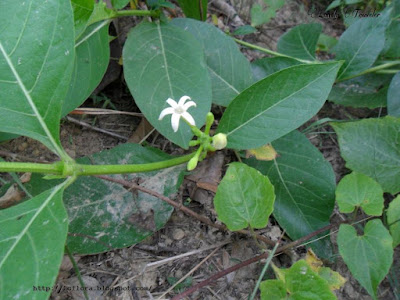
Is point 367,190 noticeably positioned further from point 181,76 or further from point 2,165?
point 2,165

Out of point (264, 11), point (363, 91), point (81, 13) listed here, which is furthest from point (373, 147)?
point (81, 13)

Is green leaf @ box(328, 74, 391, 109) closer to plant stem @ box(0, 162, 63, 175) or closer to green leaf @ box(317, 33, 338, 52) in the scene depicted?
green leaf @ box(317, 33, 338, 52)

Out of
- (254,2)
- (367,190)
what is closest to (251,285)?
(367,190)

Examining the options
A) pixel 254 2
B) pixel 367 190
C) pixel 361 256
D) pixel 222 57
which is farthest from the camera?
pixel 254 2

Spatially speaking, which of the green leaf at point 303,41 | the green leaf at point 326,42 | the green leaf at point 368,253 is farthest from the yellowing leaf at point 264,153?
the green leaf at point 326,42

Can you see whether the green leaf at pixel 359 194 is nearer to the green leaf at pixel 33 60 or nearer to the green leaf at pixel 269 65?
the green leaf at pixel 269 65

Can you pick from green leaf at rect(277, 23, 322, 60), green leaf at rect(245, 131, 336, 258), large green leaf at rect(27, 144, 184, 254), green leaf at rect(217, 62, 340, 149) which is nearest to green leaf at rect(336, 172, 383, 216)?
green leaf at rect(245, 131, 336, 258)
